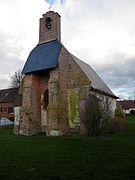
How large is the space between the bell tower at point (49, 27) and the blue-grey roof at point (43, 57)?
2.39 feet

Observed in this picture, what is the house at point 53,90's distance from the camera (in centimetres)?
1823

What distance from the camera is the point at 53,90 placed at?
18.8 meters

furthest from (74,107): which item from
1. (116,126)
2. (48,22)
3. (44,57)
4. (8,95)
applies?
(8,95)

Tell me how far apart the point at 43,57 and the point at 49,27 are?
4205 mm

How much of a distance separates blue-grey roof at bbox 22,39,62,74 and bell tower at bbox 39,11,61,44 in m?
0.73

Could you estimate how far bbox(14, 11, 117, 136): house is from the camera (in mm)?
18234

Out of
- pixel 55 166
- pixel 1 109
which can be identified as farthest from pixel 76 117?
pixel 1 109

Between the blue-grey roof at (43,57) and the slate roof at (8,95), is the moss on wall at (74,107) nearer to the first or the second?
the blue-grey roof at (43,57)

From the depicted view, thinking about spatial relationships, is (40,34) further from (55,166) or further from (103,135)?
(55,166)

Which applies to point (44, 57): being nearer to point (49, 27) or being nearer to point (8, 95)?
point (49, 27)

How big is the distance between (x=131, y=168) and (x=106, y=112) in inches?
361

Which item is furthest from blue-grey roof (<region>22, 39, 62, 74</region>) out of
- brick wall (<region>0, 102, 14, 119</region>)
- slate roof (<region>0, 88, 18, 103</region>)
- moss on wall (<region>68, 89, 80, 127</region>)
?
brick wall (<region>0, 102, 14, 119</region>)

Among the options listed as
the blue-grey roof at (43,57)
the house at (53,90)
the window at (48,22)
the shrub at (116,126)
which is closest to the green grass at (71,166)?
the house at (53,90)

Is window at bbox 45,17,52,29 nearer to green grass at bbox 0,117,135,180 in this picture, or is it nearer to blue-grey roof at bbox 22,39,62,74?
blue-grey roof at bbox 22,39,62,74
